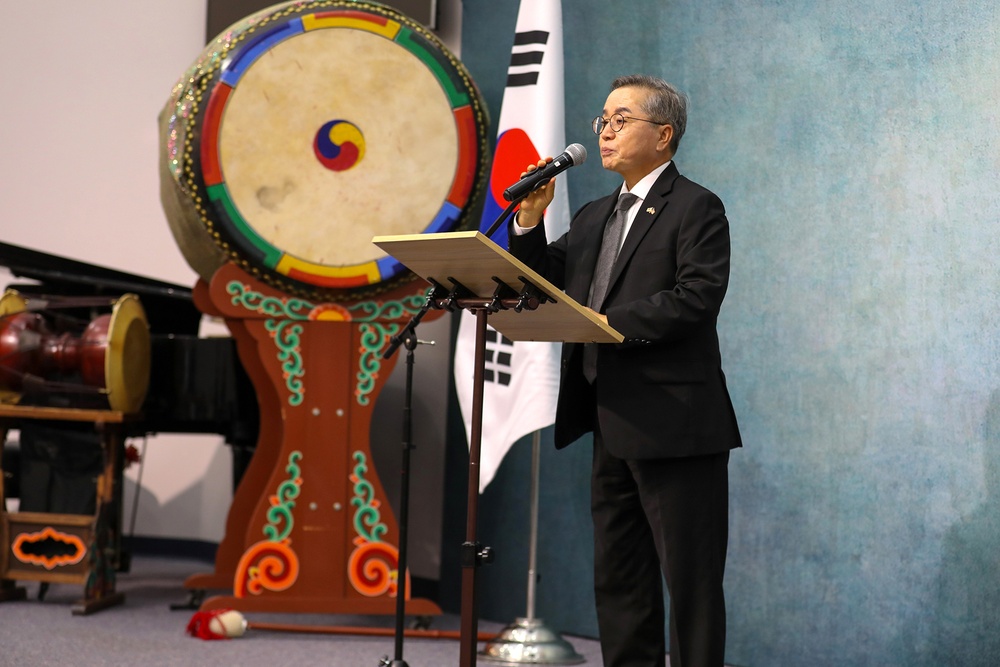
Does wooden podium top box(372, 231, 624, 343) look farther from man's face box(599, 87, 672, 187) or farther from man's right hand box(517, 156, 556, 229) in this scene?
man's face box(599, 87, 672, 187)

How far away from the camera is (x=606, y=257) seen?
2453 mm

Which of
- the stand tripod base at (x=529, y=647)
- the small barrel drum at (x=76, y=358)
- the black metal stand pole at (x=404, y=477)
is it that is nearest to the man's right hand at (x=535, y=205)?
the black metal stand pole at (x=404, y=477)

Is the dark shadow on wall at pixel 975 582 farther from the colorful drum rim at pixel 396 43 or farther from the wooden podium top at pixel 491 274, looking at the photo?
the colorful drum rim at pixel 396 43

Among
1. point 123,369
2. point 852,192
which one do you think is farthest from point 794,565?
point 123,369

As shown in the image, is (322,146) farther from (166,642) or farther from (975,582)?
(975,582)

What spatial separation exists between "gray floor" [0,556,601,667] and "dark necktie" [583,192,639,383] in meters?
1.28

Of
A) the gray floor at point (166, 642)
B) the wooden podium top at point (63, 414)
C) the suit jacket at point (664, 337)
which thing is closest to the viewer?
the suit jacket at point (664, 337)

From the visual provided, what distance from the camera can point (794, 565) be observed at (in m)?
3.28

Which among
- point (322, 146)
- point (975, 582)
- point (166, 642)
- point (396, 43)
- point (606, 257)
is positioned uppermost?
point (396, 43)

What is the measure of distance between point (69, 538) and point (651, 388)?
2441 millimetres

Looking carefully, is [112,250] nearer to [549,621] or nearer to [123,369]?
[123,369]

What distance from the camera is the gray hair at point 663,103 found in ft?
7.90

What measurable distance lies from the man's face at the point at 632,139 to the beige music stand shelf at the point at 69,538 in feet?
7.14

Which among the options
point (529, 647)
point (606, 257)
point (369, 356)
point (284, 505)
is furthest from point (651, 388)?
point (284, 505)
